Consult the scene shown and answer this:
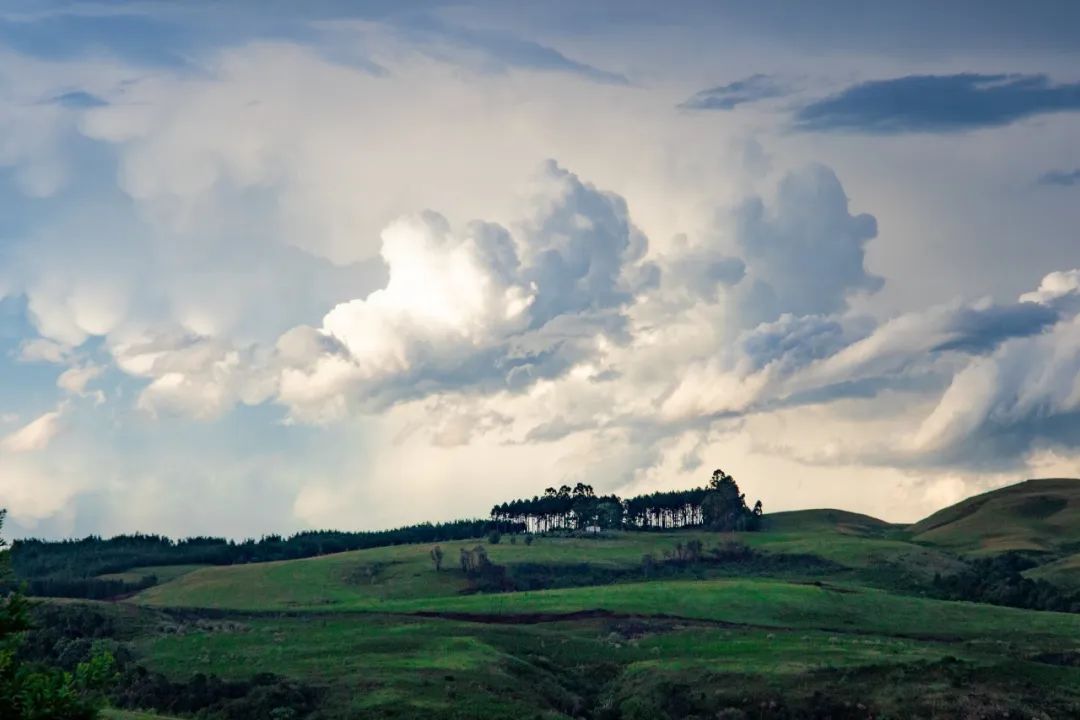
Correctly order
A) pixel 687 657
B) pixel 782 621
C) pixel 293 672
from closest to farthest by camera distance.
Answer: pixel 293 672, pixel 687 657, pixel 782 621

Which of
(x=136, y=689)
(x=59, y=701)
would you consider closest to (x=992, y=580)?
(x=136, y=689)

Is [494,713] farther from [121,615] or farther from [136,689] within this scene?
[121,615]

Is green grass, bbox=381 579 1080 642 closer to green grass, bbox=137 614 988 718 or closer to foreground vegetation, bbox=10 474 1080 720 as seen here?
foreground vegetation, bbox=10 474 1080 720

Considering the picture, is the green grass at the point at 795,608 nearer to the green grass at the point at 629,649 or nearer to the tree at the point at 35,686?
the green grass at the point at 629,649

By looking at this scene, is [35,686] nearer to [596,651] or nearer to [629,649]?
[596,651]

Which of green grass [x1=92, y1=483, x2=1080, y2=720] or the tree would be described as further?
green grass [x1=92, y1=483, x2=1080, y2=720]

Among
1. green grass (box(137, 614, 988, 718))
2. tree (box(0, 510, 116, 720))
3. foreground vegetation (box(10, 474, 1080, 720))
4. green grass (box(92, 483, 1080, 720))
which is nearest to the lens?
tree (box(0, 510, 116, 720))

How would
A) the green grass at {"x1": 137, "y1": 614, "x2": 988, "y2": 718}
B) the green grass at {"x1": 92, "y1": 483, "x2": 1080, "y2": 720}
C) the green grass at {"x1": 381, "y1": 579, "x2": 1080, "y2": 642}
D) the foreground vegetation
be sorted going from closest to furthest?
1. the foreground vegetation
2. the green grass at {"x1": 92, "y1": 483, "x2": 1080, "y2": 720}
3. the green grass at {"x1": 137, "y1": 614, "x2": 988, "y2": 718}
4. the green grass at {"x1": 381, "y1": 579, "x2": 1080, "y2": 642}

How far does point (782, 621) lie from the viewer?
138 metres

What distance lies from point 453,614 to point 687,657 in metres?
46.3

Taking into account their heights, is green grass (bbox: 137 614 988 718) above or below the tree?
below

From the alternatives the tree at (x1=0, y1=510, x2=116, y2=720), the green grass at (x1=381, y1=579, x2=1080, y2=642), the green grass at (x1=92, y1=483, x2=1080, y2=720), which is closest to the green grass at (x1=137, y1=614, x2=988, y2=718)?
the green grass at (x1=92, y1=483, x2=1080, y2=720)

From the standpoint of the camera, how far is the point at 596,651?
111625mm

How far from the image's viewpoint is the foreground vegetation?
8512 centimetres
